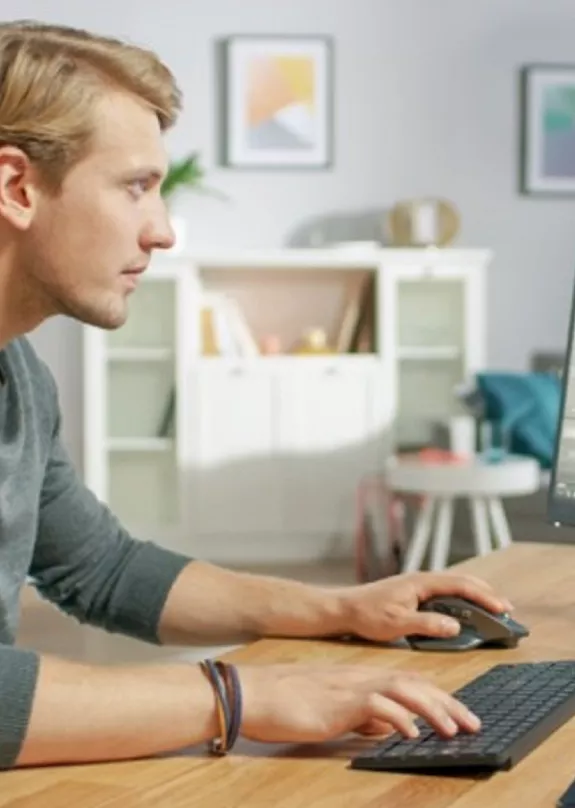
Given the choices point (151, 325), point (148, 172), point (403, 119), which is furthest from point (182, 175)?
point (148, 172)

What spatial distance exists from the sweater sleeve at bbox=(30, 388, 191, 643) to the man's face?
36 cm

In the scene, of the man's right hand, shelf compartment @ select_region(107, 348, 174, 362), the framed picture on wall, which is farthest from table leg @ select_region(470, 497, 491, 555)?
the man's right hand

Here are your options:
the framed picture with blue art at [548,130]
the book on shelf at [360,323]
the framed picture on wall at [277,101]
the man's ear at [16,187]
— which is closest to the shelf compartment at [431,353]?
the book on shelf at [360,323]

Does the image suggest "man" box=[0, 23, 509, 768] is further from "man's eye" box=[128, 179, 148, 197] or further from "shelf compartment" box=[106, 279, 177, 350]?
"shelf compartment" box=[106, 279, 177, 350]

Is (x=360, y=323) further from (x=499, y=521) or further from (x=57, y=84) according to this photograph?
(x=57, y=84)

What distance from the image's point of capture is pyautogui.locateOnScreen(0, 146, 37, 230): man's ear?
1.56 meters

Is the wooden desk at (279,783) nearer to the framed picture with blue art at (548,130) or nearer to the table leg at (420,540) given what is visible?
the table leg at (420,540)

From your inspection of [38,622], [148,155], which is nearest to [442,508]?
[38,622]

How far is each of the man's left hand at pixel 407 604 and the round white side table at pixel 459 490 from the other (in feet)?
14.6

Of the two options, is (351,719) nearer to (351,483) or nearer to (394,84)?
(351,483)

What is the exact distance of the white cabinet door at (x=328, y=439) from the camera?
734 centimetres

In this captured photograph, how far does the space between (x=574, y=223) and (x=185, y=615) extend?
6.11m

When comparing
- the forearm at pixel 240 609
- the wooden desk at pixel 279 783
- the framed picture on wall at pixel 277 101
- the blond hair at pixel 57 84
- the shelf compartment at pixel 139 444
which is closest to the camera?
the wooden desk at pixel 279 783

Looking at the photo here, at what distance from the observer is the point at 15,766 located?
1362 mm
